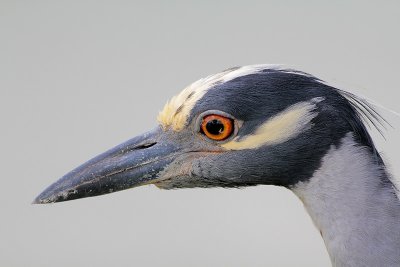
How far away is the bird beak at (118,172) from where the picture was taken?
2355mm

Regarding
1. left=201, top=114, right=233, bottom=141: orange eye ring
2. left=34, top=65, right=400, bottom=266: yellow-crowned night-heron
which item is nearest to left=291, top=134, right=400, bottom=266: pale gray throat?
left=34, top=65, right=400, bottom=266: yellow-crowned night-heron

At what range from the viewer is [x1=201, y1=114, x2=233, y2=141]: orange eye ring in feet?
7.38

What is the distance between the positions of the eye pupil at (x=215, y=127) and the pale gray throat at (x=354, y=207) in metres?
0.30

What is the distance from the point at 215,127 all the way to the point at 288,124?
224mm

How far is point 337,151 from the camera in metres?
2.19

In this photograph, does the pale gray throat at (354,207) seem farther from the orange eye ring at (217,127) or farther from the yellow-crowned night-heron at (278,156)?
the orange eye ring at (217,127)

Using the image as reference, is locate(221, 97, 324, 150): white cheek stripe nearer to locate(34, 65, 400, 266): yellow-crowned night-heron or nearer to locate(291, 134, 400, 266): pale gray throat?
locate(34, 65, 400, 266): yellow-crowned night-heron

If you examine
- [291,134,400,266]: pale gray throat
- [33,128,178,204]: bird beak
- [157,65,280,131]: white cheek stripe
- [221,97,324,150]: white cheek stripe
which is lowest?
[291,134,400,266]: pale gray throat

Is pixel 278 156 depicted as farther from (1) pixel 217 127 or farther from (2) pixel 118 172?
(2) pixel 118 172

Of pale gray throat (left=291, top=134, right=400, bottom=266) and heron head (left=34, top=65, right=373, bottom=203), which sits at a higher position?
heron head (left=34, top=65, right=373, bottom=203)

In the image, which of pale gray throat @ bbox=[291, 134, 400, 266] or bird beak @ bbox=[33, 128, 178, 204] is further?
bird beak @ bbox=[33, 128, 178, 204]

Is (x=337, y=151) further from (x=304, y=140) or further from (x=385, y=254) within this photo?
(x=385, y=254)

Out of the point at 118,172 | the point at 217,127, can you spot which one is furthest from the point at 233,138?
the point at 118,172

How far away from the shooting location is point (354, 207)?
7.08 ft
